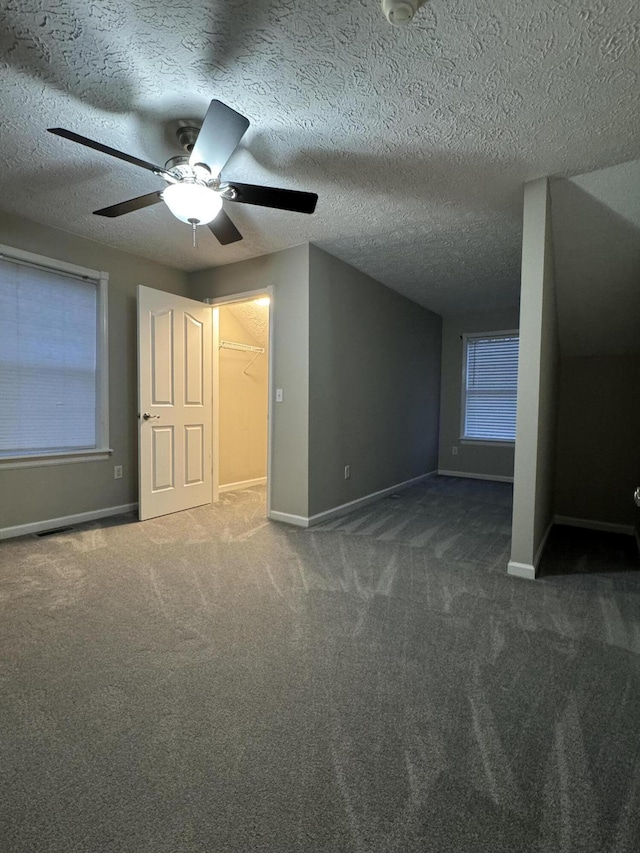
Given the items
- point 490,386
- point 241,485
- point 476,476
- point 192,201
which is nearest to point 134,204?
point 192,201

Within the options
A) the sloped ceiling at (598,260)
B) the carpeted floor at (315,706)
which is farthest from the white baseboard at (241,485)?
the sloped ceiling at (598,260)

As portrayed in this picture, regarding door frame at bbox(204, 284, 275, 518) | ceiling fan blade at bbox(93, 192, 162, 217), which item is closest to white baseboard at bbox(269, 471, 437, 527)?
door frame at bbox(204, 284, 275, 518)

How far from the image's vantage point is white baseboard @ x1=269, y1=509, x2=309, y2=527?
3670 mm

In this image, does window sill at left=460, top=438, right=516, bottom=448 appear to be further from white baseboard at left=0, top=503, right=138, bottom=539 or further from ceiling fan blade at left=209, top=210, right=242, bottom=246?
ceiling fan blade at left=209, top=210, right=242, bottom=246

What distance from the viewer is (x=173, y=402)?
401 centimetres

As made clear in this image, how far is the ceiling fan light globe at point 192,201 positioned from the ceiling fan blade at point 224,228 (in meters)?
0.29

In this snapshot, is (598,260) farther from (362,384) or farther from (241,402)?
(241,402)

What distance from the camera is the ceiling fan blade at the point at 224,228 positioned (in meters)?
2.40

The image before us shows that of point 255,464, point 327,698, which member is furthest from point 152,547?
point 255,464

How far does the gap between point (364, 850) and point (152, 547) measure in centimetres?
248

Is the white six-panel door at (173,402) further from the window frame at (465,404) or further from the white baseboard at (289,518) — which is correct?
the window frame at (465,404)

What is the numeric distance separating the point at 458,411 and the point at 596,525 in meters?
2.77

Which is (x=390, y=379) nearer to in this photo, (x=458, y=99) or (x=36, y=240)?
(x=458, y=99)

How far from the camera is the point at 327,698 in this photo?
1566 millimetres
